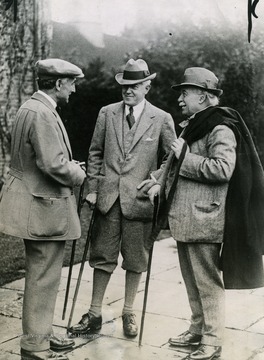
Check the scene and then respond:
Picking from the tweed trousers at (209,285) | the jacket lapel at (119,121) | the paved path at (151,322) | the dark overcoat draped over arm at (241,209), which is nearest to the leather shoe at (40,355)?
the paved path at (151,322)

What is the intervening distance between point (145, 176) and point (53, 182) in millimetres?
918

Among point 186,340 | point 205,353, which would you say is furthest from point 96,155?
point 205,353

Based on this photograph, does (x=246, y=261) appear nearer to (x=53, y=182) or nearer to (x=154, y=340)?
(x=154, y=340)

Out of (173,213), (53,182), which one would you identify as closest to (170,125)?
(173,213)

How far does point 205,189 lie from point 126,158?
813 millimetres

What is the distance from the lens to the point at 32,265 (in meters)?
3.57

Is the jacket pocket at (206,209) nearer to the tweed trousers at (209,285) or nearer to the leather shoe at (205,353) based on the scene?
the tweed trousers at (209,285)

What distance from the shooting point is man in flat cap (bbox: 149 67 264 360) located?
3.61 m

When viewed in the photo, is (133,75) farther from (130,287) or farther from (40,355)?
(40,355)

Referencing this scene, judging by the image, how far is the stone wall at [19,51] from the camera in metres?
7.51

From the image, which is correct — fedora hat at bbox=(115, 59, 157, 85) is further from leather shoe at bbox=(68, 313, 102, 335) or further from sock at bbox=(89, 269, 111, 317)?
leather shoe at bbox=(68, 313, 102, 335)

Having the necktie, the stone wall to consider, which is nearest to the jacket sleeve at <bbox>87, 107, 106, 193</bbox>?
the necktie

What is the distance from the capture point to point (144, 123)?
14.1 feet

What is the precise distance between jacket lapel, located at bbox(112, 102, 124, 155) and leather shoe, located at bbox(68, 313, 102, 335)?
4.09 ft
